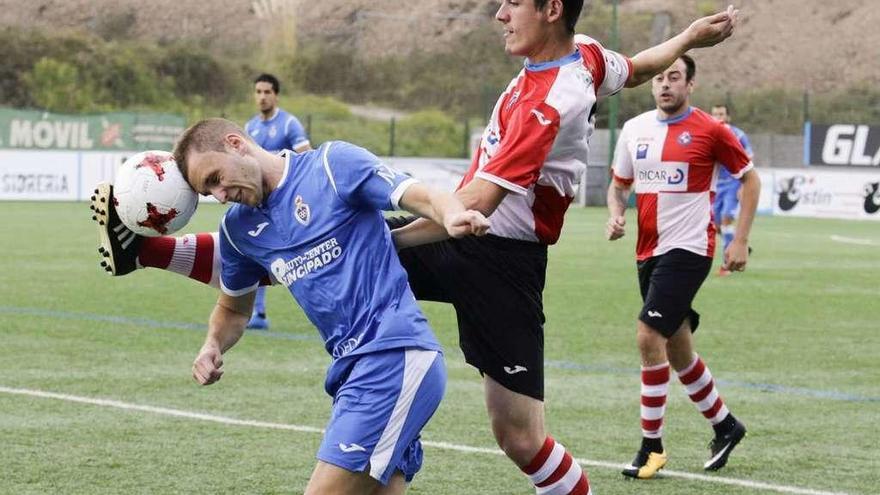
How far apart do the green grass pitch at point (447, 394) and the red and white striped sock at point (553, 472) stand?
1281 millimetres

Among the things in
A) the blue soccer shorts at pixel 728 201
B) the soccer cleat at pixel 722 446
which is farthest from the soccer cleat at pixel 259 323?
the blue soccer shorts at pixel 728 201

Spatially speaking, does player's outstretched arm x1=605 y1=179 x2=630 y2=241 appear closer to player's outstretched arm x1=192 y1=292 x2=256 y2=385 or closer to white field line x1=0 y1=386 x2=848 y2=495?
white field line x1=0 y1=386 x2=848 y2=495

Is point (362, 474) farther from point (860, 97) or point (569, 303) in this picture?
point (860, 97)

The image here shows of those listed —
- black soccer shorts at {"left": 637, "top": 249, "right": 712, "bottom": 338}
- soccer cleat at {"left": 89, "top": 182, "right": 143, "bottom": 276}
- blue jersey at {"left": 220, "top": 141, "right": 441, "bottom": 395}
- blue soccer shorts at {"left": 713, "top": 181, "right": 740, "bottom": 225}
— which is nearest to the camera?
blue jersey at {"left": 220, "top": 141, "right": 441, "bottom": 395}

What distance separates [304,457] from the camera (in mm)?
7645

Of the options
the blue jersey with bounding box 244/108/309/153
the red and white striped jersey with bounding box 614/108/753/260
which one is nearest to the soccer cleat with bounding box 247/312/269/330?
the blue jersey with bounding box 244/108/309/153

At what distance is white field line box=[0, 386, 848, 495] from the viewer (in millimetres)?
7227

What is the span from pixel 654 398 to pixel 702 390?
1.27 ft

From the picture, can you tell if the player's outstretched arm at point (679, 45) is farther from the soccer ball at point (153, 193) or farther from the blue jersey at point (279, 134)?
the blue jersey at point (279, 134)

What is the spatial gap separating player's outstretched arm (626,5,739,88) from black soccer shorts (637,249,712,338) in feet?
6.61

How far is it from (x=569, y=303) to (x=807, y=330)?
2864 mm

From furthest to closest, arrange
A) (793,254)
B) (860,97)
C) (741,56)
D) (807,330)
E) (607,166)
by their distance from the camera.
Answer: (741,56), (860,97), (607,166), (793,254), (807,330)

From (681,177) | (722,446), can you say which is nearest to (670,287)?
(681,177)

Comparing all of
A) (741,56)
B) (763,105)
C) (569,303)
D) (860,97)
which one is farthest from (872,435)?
(741,56)
